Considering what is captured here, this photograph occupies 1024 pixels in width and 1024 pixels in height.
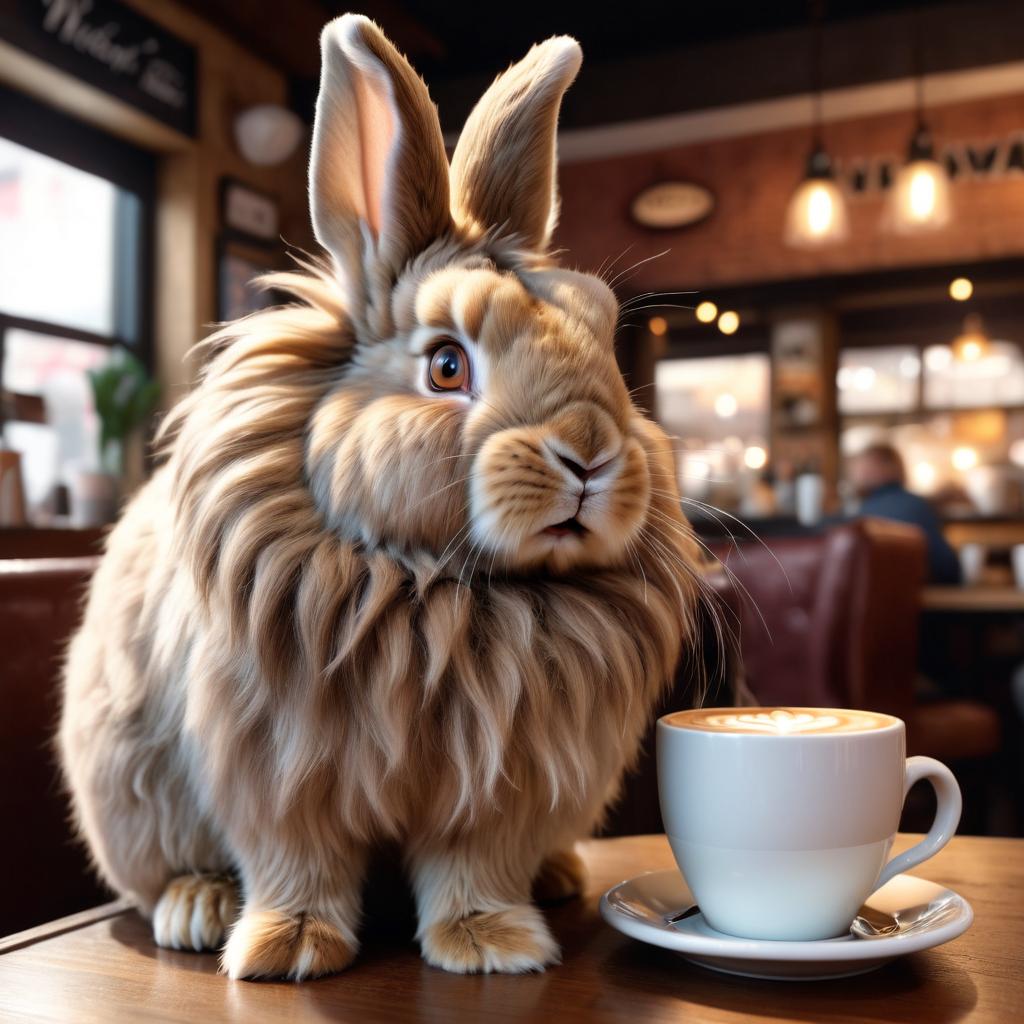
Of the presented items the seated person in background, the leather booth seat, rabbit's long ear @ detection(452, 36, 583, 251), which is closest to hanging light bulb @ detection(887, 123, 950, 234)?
the seated person in background

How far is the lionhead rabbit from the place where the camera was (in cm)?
64

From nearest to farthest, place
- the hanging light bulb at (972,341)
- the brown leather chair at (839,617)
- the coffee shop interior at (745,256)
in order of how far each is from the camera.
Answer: the brown leather chair at (839,617)
the coffee shop interior at (745,256)
the hanging light bulb at (972,341)

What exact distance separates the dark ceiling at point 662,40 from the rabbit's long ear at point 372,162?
3.80 m

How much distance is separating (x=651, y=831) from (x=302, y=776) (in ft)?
2.40

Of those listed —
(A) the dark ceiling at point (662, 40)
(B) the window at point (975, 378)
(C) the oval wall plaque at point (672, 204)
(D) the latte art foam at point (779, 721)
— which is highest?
(A) the dark ceiling at point (662, 40)

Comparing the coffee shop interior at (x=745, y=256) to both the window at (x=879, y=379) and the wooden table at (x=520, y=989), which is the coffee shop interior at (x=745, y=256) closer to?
the window at (x=879, y=379)

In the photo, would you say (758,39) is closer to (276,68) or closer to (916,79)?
(916,79)

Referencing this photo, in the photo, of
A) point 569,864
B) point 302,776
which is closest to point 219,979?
point 302,776

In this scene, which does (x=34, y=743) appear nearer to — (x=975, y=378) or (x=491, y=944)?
(x=491, y=944)

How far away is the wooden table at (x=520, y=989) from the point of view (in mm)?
Result: 562

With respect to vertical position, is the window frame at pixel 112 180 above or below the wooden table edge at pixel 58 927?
above

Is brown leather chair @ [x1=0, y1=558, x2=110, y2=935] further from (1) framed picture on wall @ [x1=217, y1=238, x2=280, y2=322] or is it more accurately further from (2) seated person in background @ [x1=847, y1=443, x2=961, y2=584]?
(1) framed picture on wall @ [x1=217, y1=238, x2=280, y2=322]

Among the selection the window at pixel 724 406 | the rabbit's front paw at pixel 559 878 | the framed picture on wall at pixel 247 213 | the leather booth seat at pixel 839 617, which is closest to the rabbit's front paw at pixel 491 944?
the rabbit's front paw at pixel 559 878

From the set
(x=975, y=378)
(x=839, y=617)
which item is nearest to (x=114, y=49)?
(x=839, y=617)
